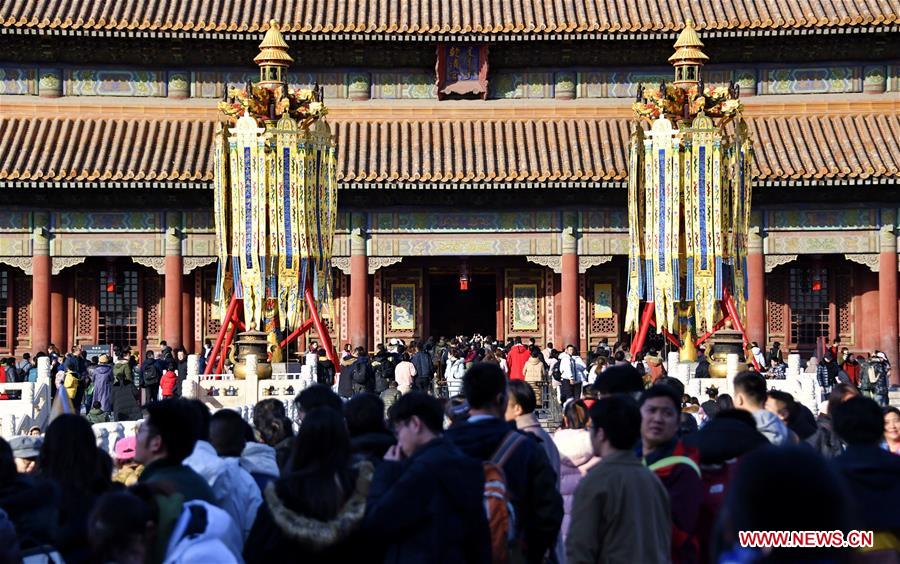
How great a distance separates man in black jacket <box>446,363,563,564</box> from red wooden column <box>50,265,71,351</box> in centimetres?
2539

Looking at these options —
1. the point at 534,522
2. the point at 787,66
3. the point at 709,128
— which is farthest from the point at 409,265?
the point at 534,522

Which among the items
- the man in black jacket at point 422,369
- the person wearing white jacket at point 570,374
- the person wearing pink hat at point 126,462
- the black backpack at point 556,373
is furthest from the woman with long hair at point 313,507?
the black backpack at point 556,373

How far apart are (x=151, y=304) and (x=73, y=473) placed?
1049 inches

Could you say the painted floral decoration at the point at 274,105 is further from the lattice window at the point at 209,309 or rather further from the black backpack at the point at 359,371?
the lattice window at the point at 209,309

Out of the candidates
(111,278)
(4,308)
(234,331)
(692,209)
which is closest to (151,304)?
(111,278)

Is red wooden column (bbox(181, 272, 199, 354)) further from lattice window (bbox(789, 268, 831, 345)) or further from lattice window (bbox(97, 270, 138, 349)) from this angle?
lattice window (bbox(789, 268, 831, 345))

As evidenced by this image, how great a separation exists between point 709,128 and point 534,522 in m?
16.8

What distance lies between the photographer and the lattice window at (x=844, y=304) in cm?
3312

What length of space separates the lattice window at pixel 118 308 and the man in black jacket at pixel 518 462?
25821 mm

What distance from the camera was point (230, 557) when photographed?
6582mm

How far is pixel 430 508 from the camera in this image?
Result: 6.96m

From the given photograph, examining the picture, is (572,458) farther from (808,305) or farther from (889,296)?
(808,305)

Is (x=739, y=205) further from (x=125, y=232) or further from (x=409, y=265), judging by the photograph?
(x=125, y=232)

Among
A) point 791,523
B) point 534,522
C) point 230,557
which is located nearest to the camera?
point 791,523
